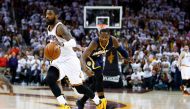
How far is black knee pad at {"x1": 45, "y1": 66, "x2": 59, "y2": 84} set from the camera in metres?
7.94

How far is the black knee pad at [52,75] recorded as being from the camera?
26.1 ft

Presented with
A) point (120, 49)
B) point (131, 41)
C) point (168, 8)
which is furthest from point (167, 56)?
point (120, 49)

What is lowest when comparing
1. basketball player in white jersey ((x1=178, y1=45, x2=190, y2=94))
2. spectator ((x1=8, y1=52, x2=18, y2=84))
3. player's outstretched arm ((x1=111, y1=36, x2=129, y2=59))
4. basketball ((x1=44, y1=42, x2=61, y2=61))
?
spectator ((x1=8, y1=52, x2=18, y2=84))

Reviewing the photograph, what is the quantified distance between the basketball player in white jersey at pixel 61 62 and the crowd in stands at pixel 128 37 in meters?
8.14

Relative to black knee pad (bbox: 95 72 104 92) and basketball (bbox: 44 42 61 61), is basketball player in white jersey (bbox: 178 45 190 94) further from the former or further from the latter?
basketball (bbox: 44 42 61 61)

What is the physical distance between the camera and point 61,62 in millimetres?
8094

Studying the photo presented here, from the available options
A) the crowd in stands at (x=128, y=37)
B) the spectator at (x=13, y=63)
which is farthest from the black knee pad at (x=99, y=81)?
the spectator at (x=13, y=63)

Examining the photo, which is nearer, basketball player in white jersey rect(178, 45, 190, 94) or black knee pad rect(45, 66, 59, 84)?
black knee pad rect(45, 66, 59, 84)

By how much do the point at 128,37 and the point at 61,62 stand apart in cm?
1261

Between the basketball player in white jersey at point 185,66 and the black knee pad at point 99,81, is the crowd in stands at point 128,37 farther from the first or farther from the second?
the black knee pad at point 99,81

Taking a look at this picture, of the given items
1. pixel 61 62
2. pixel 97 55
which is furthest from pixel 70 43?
pixel 97 55

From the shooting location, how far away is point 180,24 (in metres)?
23.0

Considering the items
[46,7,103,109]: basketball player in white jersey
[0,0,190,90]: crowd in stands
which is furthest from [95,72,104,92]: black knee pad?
[0,0,190,90]: crowd in stands

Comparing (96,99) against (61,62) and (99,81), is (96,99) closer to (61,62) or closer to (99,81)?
(99,81)
